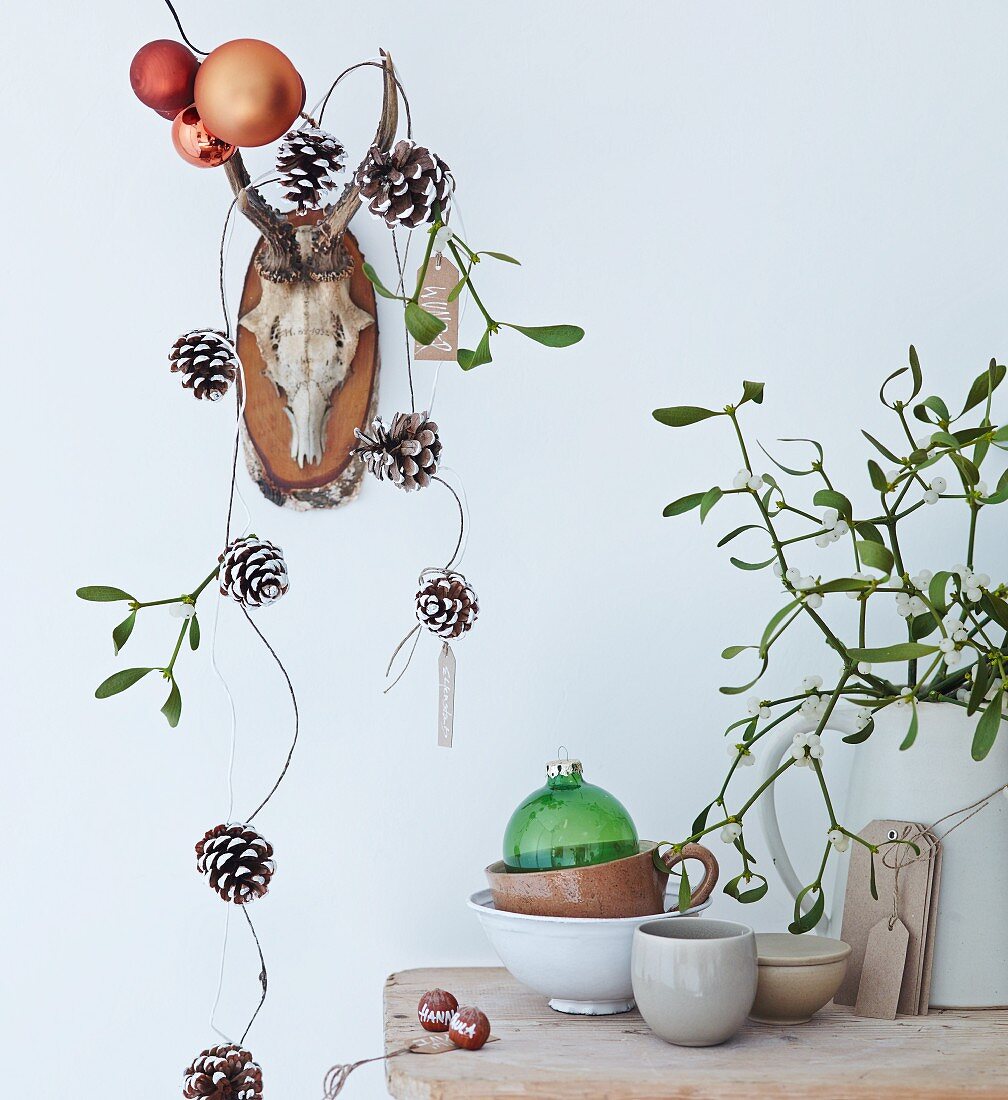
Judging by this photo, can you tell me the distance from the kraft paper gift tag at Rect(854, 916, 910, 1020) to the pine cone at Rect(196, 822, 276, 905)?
449 mm

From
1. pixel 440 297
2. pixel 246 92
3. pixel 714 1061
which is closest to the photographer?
pixel 714 1061

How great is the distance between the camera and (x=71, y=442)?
1.02 m

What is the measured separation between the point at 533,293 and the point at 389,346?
0.14 m

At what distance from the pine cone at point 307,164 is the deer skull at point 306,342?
0.12 metres

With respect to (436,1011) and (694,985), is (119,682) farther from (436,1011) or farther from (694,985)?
(694,985)

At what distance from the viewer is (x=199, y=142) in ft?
2.91

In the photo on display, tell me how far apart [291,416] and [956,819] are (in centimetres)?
64

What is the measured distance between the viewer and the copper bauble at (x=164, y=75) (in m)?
0.85

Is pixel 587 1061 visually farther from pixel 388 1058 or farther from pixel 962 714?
pixel 962 714

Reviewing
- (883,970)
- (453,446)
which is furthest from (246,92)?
(883,970)

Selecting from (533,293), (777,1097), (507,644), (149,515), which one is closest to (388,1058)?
(777,1097)

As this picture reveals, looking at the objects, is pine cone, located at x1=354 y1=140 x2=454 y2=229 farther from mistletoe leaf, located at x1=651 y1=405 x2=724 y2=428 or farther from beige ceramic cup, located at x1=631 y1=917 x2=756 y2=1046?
beige ceramic cup, located at x1=631 y1=917 x2=756 y2=1046

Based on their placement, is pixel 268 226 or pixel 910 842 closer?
pixel 910 842

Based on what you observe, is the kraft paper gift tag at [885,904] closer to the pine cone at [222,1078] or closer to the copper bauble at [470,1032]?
the copper bauble at [470,1032]
